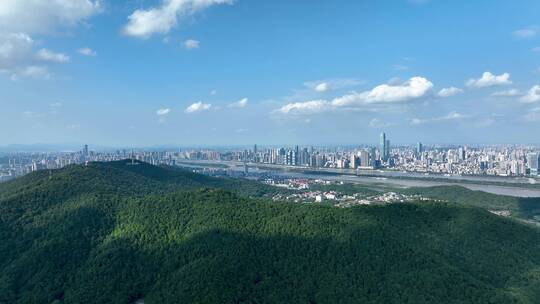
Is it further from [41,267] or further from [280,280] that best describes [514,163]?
[41,267]

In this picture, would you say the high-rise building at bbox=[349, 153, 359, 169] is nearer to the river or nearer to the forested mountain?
the river

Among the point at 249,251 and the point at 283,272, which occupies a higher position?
the point at 249,251

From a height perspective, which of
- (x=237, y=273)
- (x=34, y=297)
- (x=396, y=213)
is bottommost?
(x=34, y=297)

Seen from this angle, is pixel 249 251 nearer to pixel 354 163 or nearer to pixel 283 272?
pixel 283 272

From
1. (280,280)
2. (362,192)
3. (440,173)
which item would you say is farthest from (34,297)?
(440,173)


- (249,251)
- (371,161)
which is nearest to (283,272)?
(249,251)

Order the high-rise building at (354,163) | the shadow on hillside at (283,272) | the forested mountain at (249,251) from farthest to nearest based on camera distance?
the high-rise building at (354,163) < the forested mountain at (249,251) < the shadow on hillside at (283,272)

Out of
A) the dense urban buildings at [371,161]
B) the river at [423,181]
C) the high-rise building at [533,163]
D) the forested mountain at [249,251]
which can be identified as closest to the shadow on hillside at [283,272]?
the forested mountain at [249,251]

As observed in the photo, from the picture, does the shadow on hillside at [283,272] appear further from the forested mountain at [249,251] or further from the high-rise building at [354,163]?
the high-rise building at [354,163]
